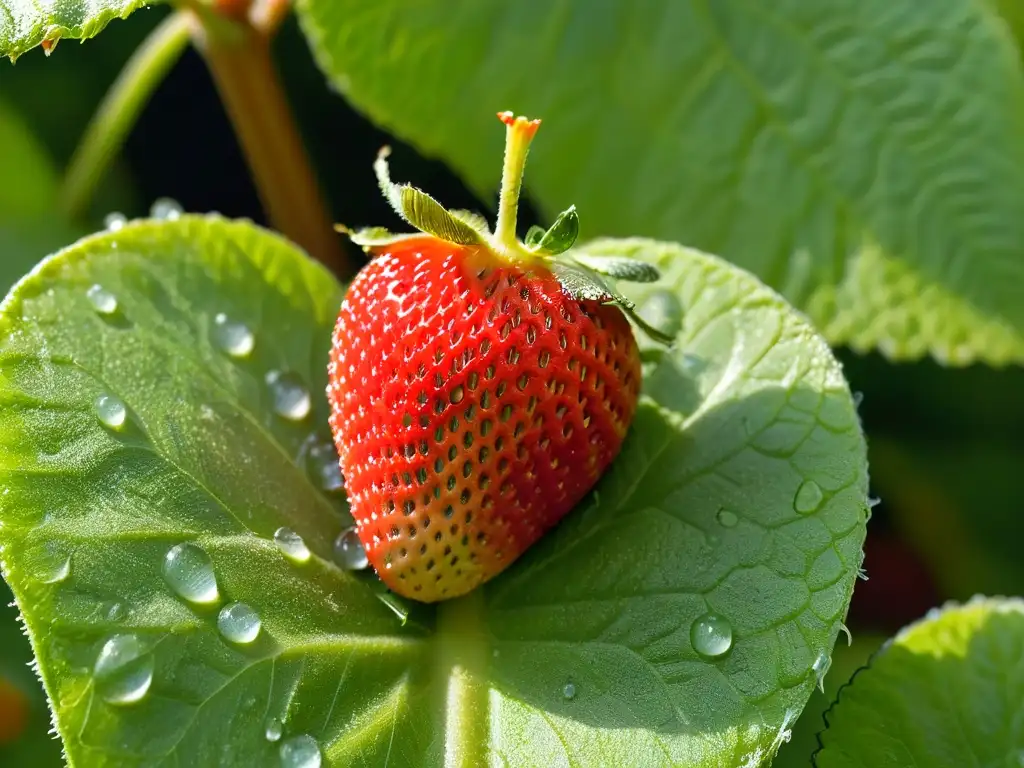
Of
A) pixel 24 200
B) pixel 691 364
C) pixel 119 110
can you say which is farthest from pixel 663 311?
pixel 24 200

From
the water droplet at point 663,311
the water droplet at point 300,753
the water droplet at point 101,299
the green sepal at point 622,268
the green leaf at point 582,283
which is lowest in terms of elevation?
the water droplet at point 300,753

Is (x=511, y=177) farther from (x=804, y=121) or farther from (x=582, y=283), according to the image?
(x=804, y=121)

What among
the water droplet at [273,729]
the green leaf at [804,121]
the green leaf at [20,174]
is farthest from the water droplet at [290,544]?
the green leaf at [20,174]

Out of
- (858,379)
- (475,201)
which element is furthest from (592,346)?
(858,379)

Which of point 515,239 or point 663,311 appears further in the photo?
point 663,311

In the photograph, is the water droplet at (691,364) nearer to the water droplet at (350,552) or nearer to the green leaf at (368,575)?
the green leaf at (368,575)
